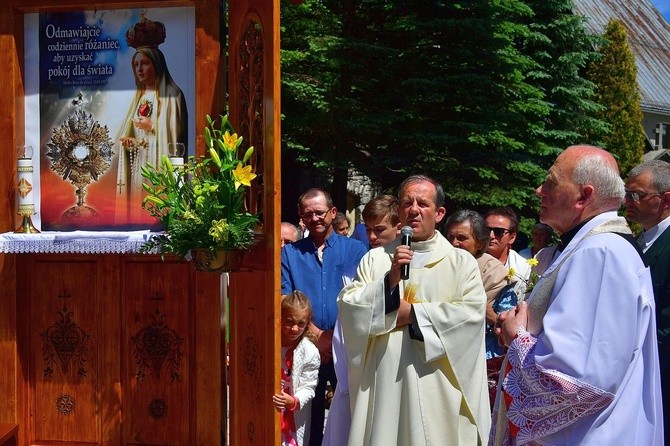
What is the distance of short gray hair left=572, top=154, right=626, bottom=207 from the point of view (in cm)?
382

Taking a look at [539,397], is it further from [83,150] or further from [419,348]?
[83,150]

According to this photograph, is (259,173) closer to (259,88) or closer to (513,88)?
(259,88)

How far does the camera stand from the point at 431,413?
5.21 metres

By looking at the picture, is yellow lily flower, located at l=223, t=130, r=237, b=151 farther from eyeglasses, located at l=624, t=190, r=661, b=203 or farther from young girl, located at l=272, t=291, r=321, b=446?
eyeglasses, located at l=624, t=190, r=661, b=203

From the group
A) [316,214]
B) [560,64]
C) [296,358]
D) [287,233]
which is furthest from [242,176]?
[560,64]

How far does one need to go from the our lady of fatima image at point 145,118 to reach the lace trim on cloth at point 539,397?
9.74 ft

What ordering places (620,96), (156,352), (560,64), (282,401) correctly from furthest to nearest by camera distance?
(620,96)
(560,64)
(156,352)
(282,401)

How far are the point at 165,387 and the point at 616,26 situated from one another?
27738mm

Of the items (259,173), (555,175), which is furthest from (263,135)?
(555,175)

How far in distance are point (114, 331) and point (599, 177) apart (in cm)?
344

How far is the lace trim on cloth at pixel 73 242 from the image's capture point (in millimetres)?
5664

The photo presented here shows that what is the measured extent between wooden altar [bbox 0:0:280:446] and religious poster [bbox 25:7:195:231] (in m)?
0.10

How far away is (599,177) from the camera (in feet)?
12.5

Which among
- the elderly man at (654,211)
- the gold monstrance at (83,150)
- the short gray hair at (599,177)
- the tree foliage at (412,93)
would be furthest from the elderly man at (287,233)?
the tree foliage at (412,93)
